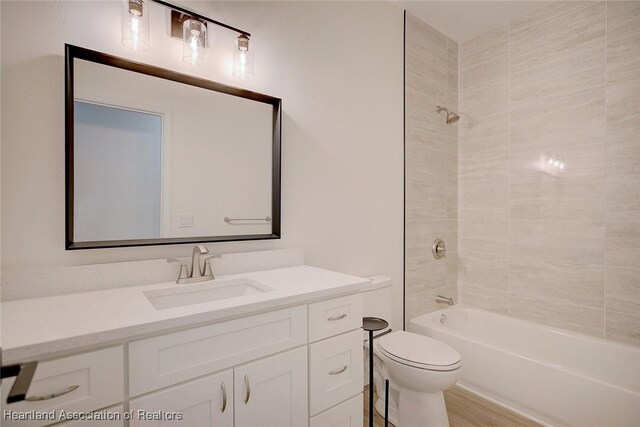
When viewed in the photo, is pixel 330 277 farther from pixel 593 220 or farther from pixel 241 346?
pixel 593 220

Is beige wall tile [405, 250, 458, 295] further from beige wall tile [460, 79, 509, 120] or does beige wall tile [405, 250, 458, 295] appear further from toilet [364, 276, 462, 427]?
beige wall tile [460, 79, 509, 120]

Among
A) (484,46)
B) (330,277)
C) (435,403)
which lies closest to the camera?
(330,277)

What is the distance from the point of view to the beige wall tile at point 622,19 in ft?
6.46

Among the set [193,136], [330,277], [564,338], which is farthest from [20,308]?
[564,338]

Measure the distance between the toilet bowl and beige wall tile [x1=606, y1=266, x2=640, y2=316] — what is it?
1189 mm

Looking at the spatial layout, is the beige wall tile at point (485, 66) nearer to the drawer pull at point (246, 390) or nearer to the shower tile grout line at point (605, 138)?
the shower tile grout line at point (605, 138)

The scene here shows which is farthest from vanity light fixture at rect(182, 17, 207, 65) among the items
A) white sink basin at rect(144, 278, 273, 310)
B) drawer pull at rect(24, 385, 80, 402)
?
drawer pull at rect(24, 385, 80, 402)

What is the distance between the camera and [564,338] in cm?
220

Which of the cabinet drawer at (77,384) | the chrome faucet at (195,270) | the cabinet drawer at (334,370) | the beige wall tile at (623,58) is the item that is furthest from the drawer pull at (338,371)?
the beige wall tile at (623,58)

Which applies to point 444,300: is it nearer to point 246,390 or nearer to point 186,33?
point 246,390

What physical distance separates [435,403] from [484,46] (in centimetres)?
271

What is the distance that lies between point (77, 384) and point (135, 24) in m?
1.26

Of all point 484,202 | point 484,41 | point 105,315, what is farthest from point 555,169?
point 105,315

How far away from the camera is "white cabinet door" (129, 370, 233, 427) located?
885 millimetres
